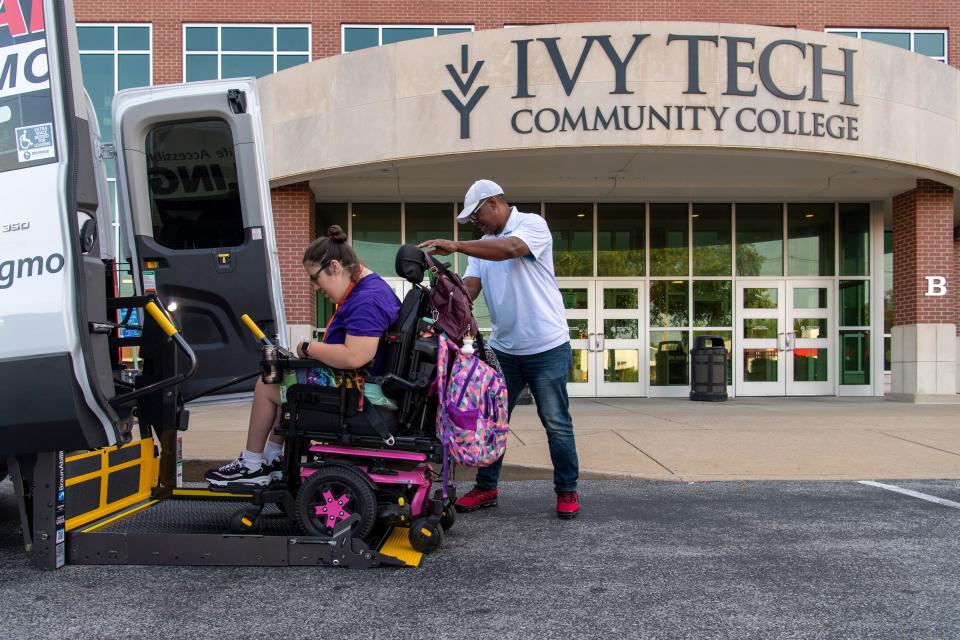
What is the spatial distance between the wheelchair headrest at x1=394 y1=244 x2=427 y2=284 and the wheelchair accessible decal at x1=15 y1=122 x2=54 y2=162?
1.46 metres

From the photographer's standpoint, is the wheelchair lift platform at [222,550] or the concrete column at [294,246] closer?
the wheelchair lift platform at [222,550]

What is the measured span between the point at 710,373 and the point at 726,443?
5821 mm

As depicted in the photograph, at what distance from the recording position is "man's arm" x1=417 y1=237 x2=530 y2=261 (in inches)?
140

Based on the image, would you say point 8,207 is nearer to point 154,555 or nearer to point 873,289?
point 154,555

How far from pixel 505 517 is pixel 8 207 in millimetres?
2876

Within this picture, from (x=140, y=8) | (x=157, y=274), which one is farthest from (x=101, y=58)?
(x=157, y=274)

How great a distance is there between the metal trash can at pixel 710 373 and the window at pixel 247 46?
8.77m

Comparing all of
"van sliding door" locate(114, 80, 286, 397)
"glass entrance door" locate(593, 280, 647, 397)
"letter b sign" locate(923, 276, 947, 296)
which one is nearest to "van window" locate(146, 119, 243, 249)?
"van sliding door" locate(114, 80, 286, 397)

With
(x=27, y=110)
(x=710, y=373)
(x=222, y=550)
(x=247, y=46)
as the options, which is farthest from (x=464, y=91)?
(x=222, y=550)

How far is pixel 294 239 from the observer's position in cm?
1145

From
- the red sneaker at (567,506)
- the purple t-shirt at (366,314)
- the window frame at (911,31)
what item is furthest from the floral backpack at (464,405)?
the window frame at (911,31)

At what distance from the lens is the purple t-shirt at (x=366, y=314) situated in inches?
127

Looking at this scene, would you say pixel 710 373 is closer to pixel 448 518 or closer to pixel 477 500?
pixel 477 500

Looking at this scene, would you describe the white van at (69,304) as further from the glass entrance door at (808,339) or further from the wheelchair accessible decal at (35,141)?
the glass entrance door at (808,339)
